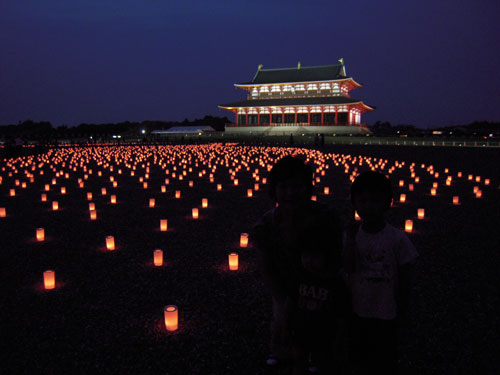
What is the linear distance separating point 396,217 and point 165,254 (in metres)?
4.67

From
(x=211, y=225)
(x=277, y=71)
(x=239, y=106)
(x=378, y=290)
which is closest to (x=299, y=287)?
(x=378, y=290)

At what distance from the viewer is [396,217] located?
6.97 meters

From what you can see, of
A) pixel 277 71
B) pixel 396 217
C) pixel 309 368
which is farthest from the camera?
pixel 277 71

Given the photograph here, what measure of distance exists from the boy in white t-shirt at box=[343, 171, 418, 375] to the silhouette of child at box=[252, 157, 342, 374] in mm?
225

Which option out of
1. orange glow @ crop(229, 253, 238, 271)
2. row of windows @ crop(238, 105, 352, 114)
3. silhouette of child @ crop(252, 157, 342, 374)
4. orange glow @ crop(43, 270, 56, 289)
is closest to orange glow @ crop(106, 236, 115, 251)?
orange glow @ crop(43, 270, 56, 289)

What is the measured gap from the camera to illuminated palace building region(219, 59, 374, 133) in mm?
43812

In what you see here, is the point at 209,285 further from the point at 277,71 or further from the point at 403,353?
the point at 277,71

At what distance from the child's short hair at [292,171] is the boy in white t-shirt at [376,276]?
0.34 metres

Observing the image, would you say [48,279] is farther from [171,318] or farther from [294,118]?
[294,118]

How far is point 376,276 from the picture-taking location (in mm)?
2146

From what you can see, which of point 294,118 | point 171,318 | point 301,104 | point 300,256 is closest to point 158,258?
point 171,318

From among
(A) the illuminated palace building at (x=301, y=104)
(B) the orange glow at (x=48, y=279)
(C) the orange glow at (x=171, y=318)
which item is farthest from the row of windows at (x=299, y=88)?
(C) the orange glow at (x=171, y=318)

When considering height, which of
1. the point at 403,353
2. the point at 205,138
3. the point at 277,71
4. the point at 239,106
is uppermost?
the point at 277,71

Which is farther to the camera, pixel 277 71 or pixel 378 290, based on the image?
pixel 277 71
